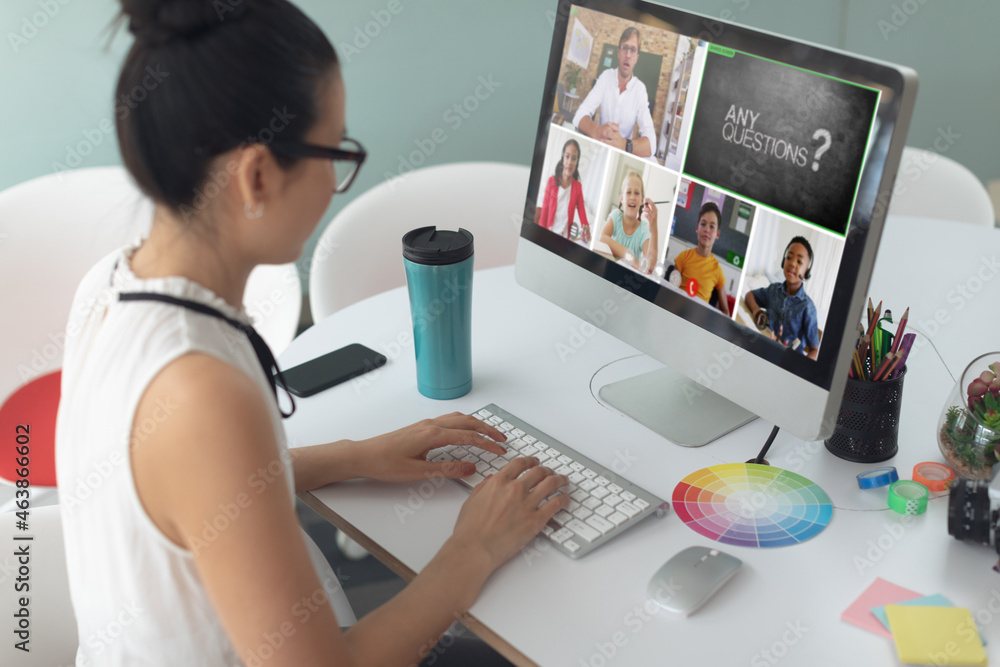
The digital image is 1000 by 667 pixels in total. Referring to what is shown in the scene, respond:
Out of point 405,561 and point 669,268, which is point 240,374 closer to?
point 405,561

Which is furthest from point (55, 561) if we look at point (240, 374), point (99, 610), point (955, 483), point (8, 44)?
point (8, 44)

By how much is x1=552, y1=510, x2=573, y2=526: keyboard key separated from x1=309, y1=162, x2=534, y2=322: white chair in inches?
37.2

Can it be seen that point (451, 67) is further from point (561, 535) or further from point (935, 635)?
point (935, 635)

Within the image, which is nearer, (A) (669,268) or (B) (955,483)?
(B) (955,483)

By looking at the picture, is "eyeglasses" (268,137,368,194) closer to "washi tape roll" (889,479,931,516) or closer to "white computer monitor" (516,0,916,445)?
"white computer monitor" (516,0,916,445)

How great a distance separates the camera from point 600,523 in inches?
37.9

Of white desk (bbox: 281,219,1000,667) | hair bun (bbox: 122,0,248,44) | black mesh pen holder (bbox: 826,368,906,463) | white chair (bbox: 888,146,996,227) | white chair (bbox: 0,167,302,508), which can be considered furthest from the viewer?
white chair (bbox: 888,146,996,227)

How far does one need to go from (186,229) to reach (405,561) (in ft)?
1.39

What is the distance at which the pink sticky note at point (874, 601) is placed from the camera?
826 mm

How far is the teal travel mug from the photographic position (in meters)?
1.18

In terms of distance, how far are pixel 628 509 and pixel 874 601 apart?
0.88 feet

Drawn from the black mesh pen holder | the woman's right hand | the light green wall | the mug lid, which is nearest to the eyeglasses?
the mug lid

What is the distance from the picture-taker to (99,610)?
84 centimetres

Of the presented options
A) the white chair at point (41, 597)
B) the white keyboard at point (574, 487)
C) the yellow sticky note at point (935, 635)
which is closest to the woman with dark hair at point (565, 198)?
the white keyboard at point (574, 487)
